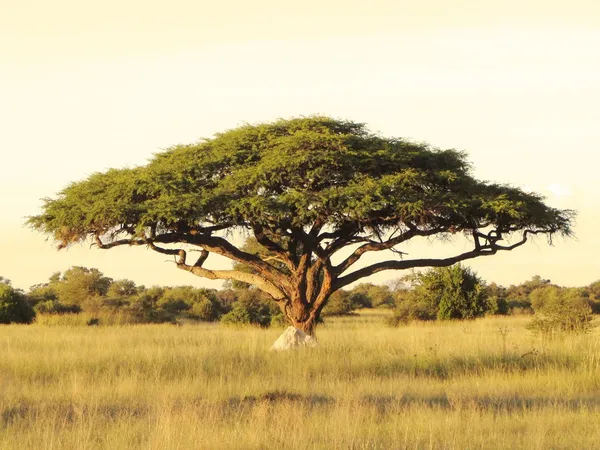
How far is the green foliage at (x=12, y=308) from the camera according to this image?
133 feet

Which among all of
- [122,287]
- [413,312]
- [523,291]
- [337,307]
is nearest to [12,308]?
[413,312]

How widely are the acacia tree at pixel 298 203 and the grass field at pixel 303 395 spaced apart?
11.1 ft

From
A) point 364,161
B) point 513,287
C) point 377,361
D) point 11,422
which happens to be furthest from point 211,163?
point 513,287

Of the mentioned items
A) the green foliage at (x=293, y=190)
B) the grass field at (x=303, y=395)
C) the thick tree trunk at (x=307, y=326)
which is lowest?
the grass field at (x=303, y=395)

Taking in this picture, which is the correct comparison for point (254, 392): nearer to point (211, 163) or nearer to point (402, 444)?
point (402, 444)

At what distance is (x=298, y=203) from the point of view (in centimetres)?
2333

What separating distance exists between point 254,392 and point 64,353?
25.5 ft

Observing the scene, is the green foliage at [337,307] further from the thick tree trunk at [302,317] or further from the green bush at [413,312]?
the thick tree trunk at [302,317]

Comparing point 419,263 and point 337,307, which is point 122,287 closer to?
point 337,307

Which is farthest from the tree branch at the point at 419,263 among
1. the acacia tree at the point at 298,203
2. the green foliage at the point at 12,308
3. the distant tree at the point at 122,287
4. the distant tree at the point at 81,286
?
the distant tree at the point at 122,287

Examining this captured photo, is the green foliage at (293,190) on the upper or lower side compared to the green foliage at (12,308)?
upper

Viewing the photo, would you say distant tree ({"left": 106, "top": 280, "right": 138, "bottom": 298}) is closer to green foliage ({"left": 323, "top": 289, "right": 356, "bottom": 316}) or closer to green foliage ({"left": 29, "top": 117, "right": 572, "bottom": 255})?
green foliage ({"left": 323, "top": 289, "right": 356, "bottom": 316})

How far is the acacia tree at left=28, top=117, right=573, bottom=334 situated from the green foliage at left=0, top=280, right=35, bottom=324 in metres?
15.7

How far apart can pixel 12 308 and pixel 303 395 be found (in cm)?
3114
